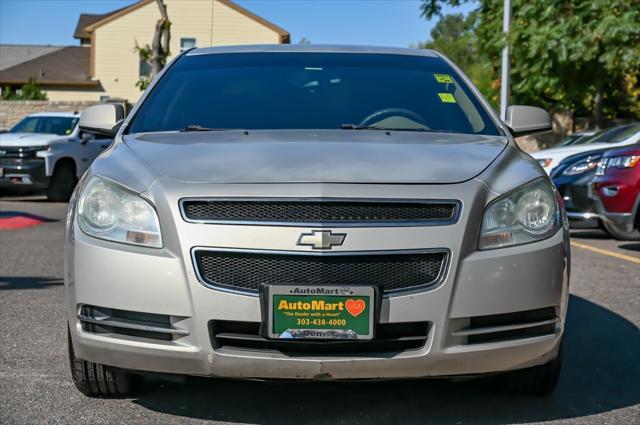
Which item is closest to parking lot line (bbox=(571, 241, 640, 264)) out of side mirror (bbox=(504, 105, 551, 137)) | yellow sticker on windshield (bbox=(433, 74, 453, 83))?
side mirror (bbox=(504, 105, 551, 137))

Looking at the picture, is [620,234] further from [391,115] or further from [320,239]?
[320,239]

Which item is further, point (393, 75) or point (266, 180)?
point (393, 75)

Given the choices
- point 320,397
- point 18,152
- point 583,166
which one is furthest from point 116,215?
point 18,152

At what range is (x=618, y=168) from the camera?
1027 cm

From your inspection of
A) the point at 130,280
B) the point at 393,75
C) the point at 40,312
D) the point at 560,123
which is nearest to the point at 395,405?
the point at 130,280

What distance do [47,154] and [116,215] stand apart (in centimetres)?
1424

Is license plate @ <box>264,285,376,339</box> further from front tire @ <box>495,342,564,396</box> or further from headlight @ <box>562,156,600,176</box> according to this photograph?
headlight @ <box>562,156,600,176</box>

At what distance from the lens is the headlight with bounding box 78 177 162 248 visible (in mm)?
3709

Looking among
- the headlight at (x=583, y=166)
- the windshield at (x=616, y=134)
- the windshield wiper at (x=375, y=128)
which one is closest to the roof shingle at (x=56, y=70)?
the windshield at (x=616, y=134)

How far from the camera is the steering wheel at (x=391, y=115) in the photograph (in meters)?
4.89

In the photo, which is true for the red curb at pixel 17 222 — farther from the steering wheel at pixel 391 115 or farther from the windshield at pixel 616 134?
the steering wheel at pixel 391 115

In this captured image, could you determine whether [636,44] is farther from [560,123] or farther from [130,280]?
[130,280]

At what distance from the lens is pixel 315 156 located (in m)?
3.92

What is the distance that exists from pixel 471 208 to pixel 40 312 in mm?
3693
